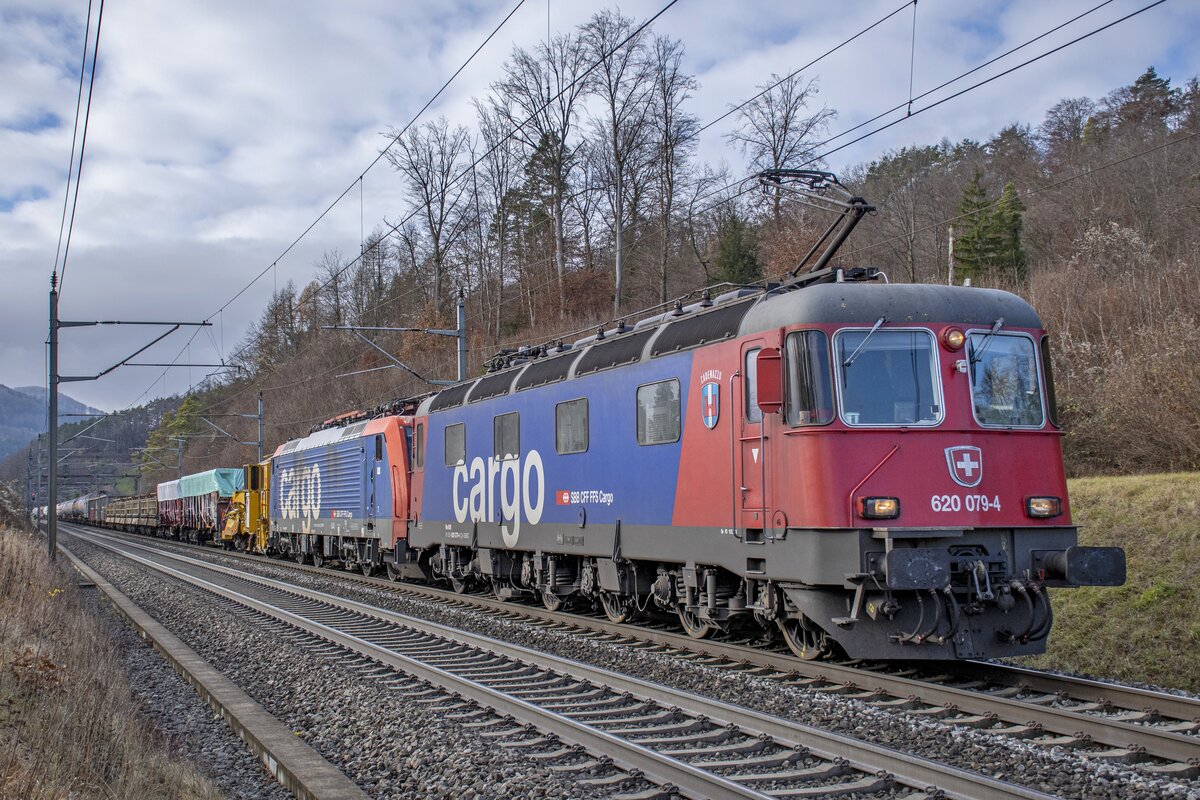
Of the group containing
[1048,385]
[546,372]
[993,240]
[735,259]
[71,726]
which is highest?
[735,259]

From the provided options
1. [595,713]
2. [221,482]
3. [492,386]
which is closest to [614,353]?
[492,386]

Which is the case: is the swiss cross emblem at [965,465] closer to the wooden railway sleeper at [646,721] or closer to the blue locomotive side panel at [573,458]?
the blue locomotive side panel at [573,458]

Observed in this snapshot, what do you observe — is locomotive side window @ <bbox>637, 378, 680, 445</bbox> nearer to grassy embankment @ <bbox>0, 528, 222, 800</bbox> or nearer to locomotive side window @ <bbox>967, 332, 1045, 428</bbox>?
locomotive side window @ <bbox>967, 332, 1045, 428</bbox>

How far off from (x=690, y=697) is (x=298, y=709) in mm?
3537

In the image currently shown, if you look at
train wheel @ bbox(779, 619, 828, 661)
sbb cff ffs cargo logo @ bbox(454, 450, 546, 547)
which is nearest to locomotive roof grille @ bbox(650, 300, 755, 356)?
train wheel @ bbox(779, 619, 828, 661)

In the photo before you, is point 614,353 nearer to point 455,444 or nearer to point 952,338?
point 952,338

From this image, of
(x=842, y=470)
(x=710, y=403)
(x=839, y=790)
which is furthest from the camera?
(x=710, y=403)

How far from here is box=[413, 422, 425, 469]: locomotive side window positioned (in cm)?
1870

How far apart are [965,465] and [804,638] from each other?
2.25 metres

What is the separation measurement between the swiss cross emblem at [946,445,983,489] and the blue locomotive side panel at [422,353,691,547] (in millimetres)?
2874

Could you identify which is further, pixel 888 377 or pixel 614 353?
pixel 614 353

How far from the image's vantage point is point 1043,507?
29.3 feet

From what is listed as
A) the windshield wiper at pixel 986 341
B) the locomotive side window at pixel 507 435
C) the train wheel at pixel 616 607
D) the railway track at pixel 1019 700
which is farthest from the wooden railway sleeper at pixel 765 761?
the locomotive side window at pixel 507 435

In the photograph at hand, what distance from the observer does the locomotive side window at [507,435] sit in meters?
14.7
